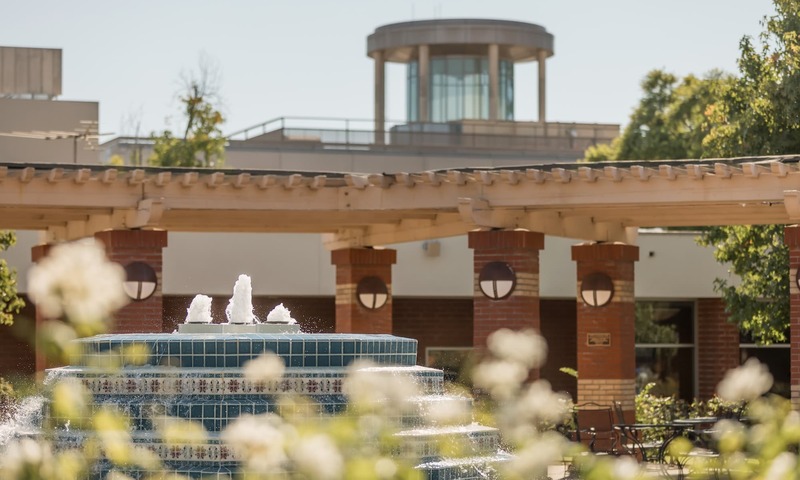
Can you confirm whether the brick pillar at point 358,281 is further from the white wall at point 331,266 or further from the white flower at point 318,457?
the white flower at point 318,457

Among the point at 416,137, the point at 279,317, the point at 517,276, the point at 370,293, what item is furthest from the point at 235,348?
the point at 416,137

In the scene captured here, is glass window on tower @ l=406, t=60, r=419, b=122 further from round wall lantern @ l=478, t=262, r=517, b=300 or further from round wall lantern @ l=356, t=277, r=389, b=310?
round wall lantern @ l=478, t=262, r=517, b=300

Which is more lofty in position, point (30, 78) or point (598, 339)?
point (30, 78)

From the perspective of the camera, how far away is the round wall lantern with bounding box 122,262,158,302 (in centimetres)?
1606

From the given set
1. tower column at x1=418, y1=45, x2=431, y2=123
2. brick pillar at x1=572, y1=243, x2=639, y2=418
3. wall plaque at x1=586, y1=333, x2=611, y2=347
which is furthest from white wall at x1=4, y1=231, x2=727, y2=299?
tower column at x1=418, y1=45, x2=431, y2=123

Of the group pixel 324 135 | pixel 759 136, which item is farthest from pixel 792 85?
pixel 324 135

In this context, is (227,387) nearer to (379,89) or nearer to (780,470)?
(780,470)

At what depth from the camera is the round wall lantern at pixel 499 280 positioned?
51.2ft

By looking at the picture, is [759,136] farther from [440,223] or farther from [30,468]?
[30,468]

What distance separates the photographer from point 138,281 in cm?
1608

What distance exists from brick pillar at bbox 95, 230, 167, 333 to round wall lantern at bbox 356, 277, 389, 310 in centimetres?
414

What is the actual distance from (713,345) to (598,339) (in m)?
7.15

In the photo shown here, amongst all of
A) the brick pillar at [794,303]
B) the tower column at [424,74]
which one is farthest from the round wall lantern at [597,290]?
the tower column at [424,74]

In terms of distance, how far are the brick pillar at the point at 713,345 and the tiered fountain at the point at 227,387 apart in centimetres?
1442
